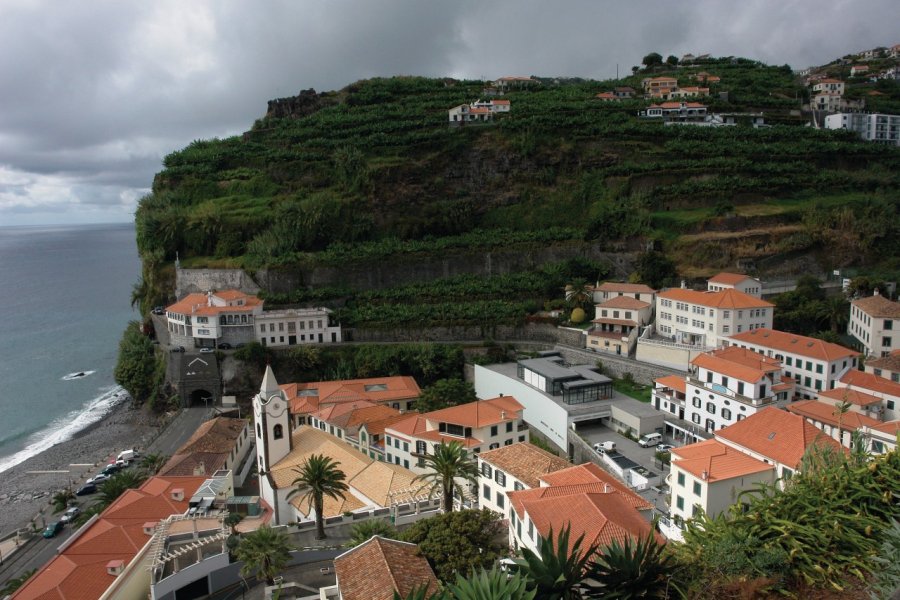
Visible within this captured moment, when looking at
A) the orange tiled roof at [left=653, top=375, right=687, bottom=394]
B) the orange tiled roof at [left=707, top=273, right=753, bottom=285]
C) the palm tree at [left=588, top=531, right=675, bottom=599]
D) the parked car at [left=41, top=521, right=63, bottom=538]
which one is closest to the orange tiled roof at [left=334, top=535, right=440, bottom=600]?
the palm tree at [left=588, top=531, right=675, bottom=599]

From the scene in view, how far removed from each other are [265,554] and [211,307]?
1225 inches

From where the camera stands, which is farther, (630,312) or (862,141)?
(862,141)

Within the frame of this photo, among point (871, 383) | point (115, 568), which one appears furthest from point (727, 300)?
point (115, 568)

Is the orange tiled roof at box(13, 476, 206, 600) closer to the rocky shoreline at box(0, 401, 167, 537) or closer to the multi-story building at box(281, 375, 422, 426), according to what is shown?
the rocky shoreline at box(0, 401, 167, 537)

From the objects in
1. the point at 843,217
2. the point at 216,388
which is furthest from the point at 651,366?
the point at 216,388

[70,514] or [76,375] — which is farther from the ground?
[76,375]

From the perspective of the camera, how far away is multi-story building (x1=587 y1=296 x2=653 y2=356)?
1578 inches

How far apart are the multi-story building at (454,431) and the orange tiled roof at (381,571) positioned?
13234mm

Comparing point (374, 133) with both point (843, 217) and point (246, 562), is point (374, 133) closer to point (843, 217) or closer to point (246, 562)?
point (843, 217)

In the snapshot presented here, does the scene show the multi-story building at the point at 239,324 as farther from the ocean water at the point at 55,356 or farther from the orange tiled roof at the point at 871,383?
the orange tiled roof at the point at 871,383

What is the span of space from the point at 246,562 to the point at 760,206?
5202cm

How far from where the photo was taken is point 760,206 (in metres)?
53.8

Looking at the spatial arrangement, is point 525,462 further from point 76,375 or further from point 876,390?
point 76,375

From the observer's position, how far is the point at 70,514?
97.6 feet
